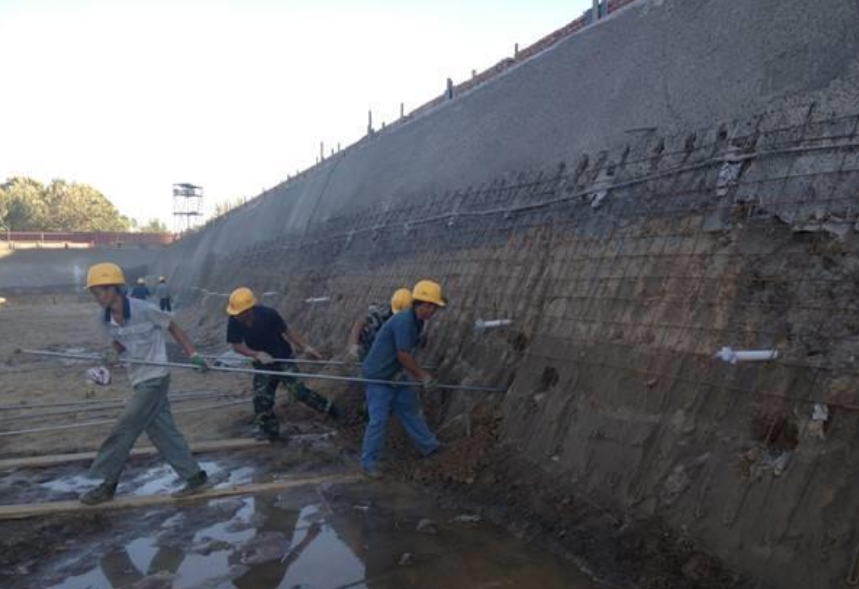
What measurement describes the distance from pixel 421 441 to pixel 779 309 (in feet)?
9.54

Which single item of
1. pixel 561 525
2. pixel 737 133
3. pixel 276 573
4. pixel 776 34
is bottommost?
pixel 276 573

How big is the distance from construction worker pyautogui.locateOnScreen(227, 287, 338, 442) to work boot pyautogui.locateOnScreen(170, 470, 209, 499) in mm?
1364

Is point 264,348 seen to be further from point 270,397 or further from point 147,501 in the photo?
point 147,501

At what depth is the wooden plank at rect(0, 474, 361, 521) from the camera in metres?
4.84

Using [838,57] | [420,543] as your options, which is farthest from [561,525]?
[838,57]

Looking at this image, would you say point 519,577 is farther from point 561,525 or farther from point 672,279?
point 672,279

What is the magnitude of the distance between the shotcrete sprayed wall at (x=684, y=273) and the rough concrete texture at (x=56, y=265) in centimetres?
3537

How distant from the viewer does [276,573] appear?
154 inches

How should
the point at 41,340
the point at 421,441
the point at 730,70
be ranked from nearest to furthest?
the point at 730,70 < the point at 421,441 < the point at 41,340

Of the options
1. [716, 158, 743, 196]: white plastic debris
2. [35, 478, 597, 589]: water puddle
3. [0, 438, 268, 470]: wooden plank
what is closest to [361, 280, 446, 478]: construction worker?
[35, 478, 597, 589]: water puddle

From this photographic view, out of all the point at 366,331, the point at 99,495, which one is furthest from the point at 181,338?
the point at 366,331

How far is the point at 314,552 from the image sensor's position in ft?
13.7

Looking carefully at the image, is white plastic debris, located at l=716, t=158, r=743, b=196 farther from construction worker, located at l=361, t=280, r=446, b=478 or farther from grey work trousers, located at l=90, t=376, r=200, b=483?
grey work trousers, located at l=90, t=376, r=200, b=483

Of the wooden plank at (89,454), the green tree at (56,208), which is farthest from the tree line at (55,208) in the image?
the wooden plank at (89,454)
